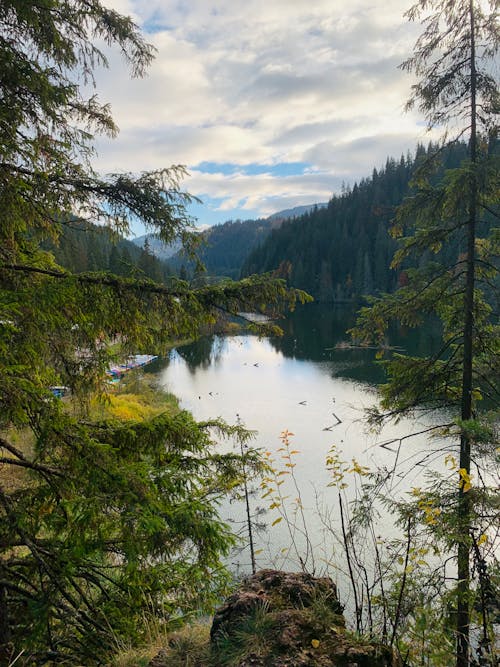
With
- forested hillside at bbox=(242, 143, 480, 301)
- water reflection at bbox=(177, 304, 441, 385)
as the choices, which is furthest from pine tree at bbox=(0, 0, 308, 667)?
forested hillside at bbox=(242, 143, 480, 301)

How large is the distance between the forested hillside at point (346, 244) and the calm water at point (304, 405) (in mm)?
49073

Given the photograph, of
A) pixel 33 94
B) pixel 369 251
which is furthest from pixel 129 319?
pixel 369 251

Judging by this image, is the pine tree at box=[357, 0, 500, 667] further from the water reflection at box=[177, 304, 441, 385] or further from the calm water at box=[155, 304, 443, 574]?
the water reflection at box=[177, 304, 441, 385]

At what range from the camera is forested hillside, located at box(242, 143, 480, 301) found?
100 meters

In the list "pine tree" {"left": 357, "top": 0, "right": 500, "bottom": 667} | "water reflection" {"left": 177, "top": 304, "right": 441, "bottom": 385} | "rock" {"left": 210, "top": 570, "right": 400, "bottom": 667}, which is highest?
"pine tree" {"left": 357, "top": 0, "right": 500, "bottom": 667}

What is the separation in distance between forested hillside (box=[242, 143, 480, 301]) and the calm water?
49.1 m

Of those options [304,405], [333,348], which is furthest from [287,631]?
[333,348]

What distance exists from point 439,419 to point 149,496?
71.4 ft

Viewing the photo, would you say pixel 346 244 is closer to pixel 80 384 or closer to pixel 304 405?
pixel 304 405

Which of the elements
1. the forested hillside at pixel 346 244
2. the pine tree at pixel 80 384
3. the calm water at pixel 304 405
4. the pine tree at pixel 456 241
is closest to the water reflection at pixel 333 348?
the calm water at pixel 304 405

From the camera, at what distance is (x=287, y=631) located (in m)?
2.37

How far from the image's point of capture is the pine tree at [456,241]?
20.3 ft

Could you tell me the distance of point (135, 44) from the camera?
157 inches

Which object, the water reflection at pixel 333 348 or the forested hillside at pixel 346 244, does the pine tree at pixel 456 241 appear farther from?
the forested hillside at pixel 346 244
